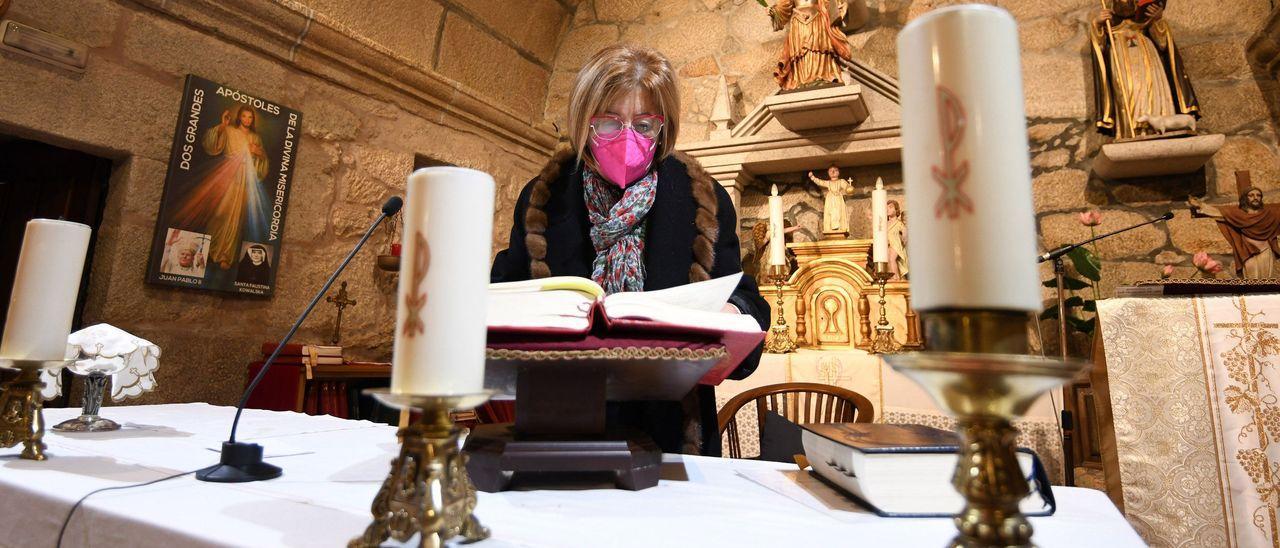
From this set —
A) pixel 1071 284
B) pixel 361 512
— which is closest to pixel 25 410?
Result: pixel 361 512

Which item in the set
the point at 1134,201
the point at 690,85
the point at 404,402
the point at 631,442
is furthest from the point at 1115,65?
the point at 404,402

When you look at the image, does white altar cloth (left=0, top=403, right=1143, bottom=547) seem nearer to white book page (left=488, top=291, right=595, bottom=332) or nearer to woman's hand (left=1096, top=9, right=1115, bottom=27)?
white book page (left=488, top=291, right=595, bottom=332)

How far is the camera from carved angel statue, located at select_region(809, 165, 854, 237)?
3.28 m

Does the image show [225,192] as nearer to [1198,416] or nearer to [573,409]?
[573,409]

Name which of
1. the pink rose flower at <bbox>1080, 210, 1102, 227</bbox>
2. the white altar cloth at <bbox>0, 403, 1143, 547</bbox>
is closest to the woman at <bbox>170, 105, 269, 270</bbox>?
the white altar cloth at <bbox>0, 403, 1143, 547</bbox>

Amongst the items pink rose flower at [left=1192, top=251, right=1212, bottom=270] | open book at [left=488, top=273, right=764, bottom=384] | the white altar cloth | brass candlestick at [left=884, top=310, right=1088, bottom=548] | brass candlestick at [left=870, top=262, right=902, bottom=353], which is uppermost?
pink rose flower at [left=1192, top=251, right=1212, bottom=270]

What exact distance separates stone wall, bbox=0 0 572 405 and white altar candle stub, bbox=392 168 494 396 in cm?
260

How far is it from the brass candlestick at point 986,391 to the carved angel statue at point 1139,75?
344cm

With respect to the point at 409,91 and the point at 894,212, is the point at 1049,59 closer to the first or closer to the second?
the point at 894,212

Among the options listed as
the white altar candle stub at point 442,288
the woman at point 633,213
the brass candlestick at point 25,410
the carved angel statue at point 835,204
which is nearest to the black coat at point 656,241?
the woman at point 633,213

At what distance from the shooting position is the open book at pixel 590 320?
0.59 m

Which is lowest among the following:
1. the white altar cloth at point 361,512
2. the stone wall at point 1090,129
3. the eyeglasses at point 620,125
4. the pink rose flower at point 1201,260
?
the white altar cloth at point 361,512

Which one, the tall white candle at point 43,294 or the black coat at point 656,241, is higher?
the black coat at point 656,241

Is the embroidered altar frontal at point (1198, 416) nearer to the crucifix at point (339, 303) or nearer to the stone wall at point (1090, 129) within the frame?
the stone wall at point (1090, 129)
